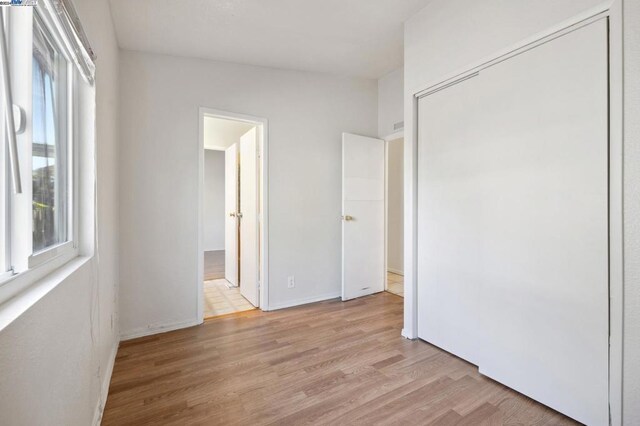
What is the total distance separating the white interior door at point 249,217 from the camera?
3319mm

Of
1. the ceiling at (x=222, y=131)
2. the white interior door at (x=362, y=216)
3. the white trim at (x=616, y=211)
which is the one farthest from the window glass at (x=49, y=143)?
the ceiling at (x=222, y=131)

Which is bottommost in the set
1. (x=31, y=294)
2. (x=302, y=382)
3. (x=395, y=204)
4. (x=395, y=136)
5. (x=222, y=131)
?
(x=302, y=382)

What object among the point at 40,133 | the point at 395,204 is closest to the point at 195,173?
the point at 40,133

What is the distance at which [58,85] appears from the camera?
1.35m

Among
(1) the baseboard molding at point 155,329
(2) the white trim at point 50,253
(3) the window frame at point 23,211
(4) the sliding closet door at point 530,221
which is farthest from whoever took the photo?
(1) the baseboard molding at point 155,329

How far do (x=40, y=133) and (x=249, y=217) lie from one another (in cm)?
244

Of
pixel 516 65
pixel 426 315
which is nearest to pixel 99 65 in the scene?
pixel 516 65

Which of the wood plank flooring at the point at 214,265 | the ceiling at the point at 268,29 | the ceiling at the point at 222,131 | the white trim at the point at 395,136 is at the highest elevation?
the ceiling at the point at 268,29

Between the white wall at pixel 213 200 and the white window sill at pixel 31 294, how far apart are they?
6.61 meters

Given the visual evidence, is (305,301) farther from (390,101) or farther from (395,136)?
(390,101)

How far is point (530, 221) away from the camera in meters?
1.73

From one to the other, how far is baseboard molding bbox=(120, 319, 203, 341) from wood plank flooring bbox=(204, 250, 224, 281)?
69.7 inches

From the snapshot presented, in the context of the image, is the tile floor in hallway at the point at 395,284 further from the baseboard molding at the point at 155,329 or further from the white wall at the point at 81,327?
the white wall at the point at 81,327

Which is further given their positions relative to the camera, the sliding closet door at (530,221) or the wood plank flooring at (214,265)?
the wood plank flooring at (214,265)
